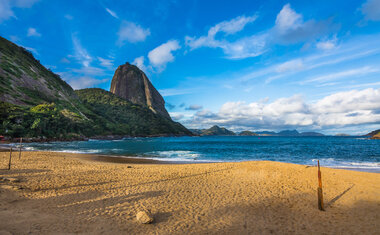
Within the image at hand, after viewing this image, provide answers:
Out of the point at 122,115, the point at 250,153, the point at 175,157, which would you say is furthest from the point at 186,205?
the point at 122,115

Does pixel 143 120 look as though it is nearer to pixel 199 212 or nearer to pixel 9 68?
pixel 9 68

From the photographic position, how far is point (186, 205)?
27.1 ft

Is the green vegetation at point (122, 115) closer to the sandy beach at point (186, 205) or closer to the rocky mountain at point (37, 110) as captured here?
the rocky mountain at point (37, 110)

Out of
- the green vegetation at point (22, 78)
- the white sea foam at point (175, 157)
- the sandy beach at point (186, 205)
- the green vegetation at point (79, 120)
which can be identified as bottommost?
the white sea foam at point (175, 157)

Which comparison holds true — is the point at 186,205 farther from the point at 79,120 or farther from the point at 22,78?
the point at 22,78

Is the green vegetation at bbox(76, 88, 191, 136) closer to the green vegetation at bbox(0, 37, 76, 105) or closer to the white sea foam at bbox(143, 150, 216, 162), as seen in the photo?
the green vegetation at bbox(0, 37, 76, 105)

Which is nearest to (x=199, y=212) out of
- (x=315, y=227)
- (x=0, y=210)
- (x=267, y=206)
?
(x=267, y=206)

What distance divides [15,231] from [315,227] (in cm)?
973

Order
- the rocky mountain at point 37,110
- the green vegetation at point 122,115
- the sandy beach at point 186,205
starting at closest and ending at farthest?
1. the sandy beach at point 186,205
2. the rocky mountain at point 37,110
3. the green vegetation at point 122,115

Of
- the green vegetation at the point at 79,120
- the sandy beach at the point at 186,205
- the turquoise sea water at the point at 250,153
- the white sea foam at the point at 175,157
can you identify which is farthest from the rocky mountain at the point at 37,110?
the sandy beach at the point at 186,205

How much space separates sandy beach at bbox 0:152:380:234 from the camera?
20.5 feet

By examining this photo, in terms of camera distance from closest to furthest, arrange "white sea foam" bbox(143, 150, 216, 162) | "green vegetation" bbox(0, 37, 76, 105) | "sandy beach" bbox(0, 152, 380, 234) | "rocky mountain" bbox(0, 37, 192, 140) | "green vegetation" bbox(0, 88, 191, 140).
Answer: "sandy beach" bbox(0, 152, 380, 234)
"white sea foam" bbox(143, 150, 216, 162)
"green vegetation" bbox(0, 88, 191, 140)
"rocky mountain" bbox(0, 37, 192, 140)
"green vegetation" bbox(0, 37, 76, 105)

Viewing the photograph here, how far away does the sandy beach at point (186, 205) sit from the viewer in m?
6.26

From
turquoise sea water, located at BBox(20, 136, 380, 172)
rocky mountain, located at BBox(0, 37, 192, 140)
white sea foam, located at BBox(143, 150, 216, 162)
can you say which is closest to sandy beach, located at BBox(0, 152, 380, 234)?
turquoise sea water, located at BBox(20, 136, 380, 172)
